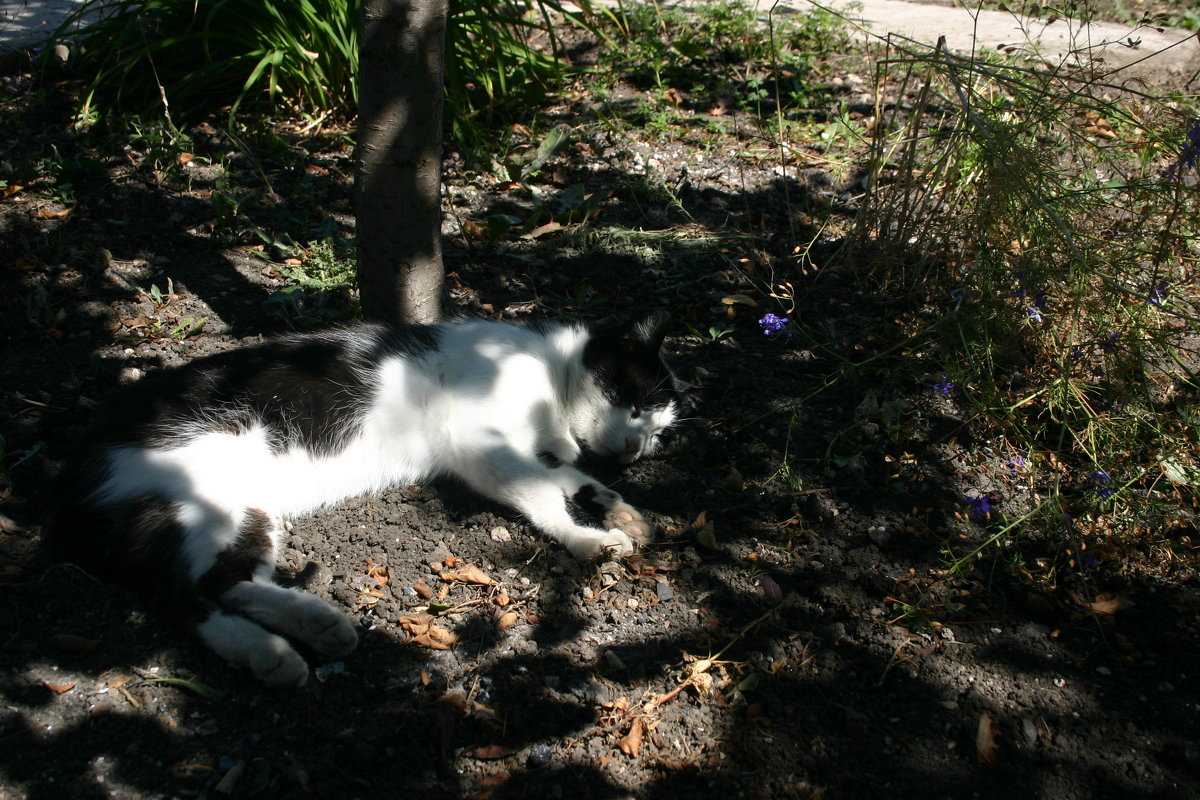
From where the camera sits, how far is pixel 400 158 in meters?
2.95

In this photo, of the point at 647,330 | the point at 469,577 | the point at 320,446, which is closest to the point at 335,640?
the point at 469,577

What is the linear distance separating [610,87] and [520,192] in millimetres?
1391

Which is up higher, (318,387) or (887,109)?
(887,109)

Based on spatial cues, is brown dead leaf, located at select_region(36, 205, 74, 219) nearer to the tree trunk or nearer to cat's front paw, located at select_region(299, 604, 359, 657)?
the tree trunk

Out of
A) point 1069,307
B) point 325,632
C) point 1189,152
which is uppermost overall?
point 1189,152

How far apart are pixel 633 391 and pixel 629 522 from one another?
2.04 feet

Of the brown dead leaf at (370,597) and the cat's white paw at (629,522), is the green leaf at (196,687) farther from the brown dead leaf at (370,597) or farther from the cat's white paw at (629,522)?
the cat's white paw at (629,522)

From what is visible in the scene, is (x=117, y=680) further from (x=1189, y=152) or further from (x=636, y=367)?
(x=1189, y=152)

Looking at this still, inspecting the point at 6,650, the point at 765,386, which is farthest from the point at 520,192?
the point at 6,650

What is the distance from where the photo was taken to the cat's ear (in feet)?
10.5

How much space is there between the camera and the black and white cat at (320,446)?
7.73ft

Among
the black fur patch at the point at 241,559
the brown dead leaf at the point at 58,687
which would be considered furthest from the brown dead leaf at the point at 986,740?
the brown dead leaf at the point at 58,687

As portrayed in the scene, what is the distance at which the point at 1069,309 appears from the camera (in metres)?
2.96

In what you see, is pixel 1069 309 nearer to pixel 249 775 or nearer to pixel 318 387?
pixel 318 387
